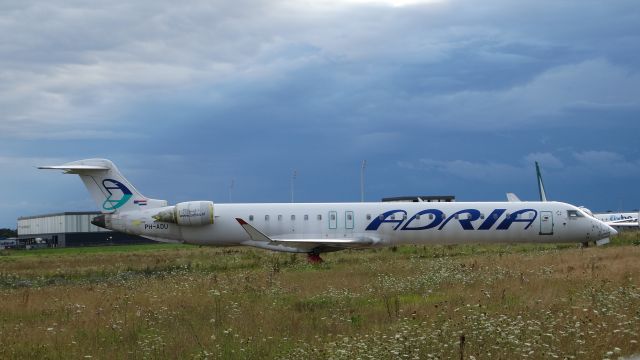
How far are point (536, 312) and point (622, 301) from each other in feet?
5.81

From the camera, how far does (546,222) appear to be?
3216 centimetres

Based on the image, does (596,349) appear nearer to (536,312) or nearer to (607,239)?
(536,312)

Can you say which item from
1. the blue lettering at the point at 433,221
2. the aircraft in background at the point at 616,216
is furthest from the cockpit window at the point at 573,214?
the aircraft in background at the point at 616,216

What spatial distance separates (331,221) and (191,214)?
21.1 feet

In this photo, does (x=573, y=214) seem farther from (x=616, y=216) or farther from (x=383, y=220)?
(x=616, y=216)

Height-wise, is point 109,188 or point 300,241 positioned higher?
point 109,188

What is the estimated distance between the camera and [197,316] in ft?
45.1

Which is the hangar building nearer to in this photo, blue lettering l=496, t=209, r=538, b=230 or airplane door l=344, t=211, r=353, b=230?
airplane door l=344, t=211, r=353, b=230

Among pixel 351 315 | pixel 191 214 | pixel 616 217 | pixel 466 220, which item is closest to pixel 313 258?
pixel 191 214

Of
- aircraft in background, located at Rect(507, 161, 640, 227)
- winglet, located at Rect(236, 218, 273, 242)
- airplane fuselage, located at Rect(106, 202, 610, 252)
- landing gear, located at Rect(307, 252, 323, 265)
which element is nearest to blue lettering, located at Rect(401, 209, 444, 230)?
airplane fuselage, located at Rect(106, 202, 610, 252)

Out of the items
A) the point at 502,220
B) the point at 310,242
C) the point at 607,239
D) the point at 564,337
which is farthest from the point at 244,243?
the point at 564,337

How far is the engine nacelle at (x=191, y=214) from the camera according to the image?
106ft

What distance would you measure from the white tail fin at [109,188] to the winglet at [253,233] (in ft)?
19.1

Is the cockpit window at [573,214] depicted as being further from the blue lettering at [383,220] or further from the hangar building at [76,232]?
the hangar building at [76,232]
